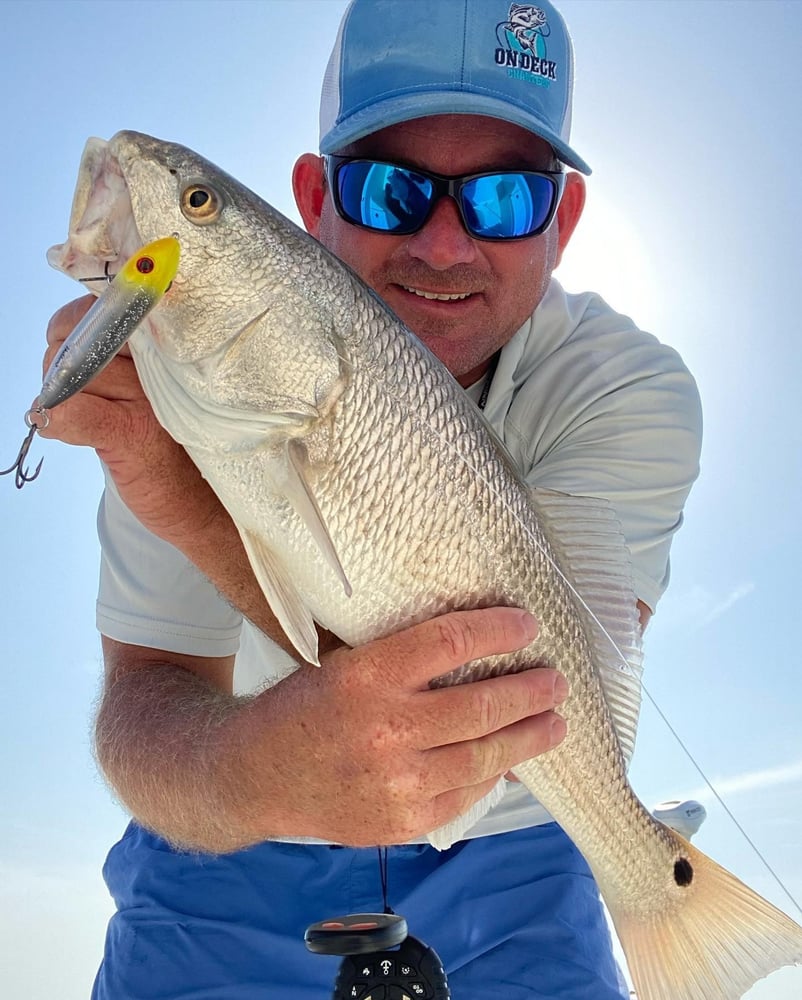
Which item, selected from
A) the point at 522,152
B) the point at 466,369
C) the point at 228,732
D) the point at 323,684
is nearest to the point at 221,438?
the point at 323,684

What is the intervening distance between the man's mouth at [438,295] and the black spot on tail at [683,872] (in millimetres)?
1815

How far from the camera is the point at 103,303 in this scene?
177cm

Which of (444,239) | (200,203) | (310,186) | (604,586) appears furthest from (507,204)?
(200,203)

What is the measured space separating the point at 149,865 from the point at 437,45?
2840 millimetres

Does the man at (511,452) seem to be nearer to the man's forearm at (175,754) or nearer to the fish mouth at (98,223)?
the man's forearm at (175,754)

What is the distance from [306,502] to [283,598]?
227 mm

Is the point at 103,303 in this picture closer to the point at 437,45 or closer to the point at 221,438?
the point at 221,438

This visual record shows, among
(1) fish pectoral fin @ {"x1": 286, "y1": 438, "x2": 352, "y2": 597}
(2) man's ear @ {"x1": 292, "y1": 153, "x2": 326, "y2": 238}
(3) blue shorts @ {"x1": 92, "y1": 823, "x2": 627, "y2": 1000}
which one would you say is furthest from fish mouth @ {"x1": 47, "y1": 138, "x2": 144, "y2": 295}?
(3) blue shorts @ {"x1": 92, "y1": 823, "x2": 627, "y2": 1000}

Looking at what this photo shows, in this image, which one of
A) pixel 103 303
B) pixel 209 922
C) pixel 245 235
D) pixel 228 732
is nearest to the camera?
pixel 103 303

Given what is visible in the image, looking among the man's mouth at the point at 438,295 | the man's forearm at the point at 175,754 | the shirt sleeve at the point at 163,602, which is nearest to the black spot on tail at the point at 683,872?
the man's forearm at the point at 175,754

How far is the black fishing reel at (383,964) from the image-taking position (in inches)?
104

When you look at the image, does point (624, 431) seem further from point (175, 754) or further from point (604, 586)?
point (175, 754)

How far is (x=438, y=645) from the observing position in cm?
203

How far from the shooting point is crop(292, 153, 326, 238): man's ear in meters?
3.86
